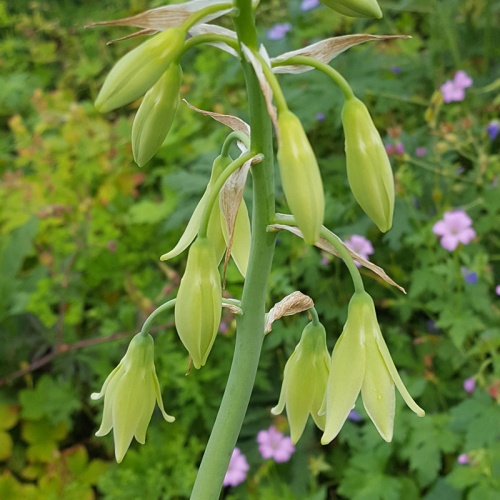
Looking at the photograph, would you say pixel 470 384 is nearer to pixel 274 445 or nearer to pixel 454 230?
pixel 454 230

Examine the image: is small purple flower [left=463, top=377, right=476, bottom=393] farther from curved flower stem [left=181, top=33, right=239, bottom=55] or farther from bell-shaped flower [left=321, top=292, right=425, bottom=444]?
curved flower stem [left=181, top=33, right=239, bottom=55]

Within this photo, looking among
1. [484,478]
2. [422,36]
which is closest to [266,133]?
[484,478]

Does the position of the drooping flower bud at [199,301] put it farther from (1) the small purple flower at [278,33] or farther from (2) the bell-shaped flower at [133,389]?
(1) the small purple flower at [278,33]

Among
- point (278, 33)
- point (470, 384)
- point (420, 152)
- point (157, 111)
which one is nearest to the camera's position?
point (157, 111)

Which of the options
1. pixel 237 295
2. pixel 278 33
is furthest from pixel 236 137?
pixel 278 33

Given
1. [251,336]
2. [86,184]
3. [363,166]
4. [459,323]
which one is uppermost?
[363,166]

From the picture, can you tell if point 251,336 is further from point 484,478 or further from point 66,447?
point 66,447
